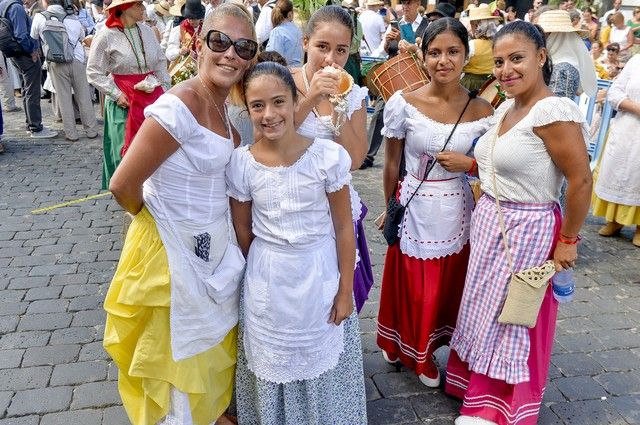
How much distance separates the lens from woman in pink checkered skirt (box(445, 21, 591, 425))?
2539 mm

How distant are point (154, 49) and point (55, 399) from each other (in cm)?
377

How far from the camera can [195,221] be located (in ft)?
7.69

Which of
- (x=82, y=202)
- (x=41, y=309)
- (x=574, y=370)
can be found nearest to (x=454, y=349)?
(x=574, y=370)


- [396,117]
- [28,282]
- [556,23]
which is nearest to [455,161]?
[396,117]

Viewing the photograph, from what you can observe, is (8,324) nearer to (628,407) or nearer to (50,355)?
(50,355)

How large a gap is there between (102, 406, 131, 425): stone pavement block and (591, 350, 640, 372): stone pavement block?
9.34ft

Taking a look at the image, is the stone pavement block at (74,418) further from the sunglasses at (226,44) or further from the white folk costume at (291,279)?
the sunglasses at (226,44)

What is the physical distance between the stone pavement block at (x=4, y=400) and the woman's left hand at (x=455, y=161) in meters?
2.66

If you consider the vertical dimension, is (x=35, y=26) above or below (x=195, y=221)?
above

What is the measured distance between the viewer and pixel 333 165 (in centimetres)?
230

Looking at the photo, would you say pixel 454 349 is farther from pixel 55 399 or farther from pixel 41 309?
pixel 41 309

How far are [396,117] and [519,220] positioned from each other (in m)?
0.83

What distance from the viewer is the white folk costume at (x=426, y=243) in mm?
2979

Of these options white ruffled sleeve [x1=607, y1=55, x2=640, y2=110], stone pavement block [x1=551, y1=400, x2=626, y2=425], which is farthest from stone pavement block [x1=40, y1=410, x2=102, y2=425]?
white ruffled sleeve [x1=607, y1=55, x2=640, y2=110]
